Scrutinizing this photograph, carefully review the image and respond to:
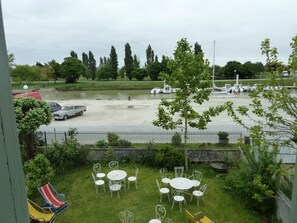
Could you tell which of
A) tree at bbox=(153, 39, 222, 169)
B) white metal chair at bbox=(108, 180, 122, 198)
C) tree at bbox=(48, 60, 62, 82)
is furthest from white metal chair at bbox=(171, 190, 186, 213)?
tree at bbox=(48, 60, 62, 82)

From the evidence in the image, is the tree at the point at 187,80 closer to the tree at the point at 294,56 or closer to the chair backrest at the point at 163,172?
the chair backrest at the point at 163,172

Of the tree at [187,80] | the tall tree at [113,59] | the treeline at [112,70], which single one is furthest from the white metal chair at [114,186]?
the tall tree at [113,59]

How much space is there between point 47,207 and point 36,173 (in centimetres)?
209

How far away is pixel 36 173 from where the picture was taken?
948 centimetres

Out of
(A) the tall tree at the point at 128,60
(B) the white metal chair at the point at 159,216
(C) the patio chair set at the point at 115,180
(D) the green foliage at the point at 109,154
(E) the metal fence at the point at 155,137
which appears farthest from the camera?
(A) the tall tree at the point at 128,60

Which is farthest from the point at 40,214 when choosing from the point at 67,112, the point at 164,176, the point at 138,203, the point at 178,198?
the point at 67,112

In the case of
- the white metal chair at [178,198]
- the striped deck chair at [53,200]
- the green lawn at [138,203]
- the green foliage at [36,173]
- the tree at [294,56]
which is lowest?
the green lawn at [138,203]

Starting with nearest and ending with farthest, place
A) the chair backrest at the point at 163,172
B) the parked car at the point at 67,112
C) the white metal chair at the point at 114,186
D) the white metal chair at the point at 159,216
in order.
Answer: the white metal chair at the point at 159,216 → the white metal chair at the point at 114,186 → the chair backrest at the point at 163,172 → the parked car at the point at 67,112

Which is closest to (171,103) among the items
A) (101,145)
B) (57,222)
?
(101,145)

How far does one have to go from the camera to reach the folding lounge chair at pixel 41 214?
705 centimetres

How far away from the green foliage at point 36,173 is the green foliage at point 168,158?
4.95 m

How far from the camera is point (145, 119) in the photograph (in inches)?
877

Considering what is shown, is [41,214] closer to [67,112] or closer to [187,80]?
[187,80]

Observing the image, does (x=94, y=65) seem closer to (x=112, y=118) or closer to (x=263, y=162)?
(x=112, y=118)
